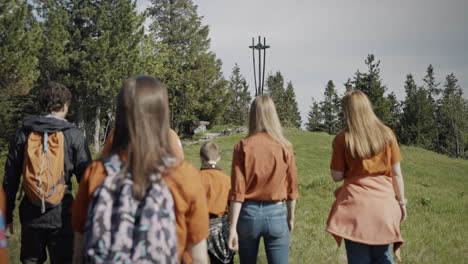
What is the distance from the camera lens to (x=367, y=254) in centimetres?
326

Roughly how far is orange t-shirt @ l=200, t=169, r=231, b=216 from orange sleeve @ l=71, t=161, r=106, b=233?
2.14 metres

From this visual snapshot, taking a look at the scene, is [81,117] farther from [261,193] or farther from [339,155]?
[339,155]

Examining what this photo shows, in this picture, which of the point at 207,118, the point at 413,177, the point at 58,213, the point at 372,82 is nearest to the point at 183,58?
the point at 207,118

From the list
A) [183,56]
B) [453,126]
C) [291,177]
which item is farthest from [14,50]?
[453,126]

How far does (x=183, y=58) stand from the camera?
4166cm

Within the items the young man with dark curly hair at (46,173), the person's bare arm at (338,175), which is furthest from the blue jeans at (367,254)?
the young man with dark curly hair at (46,173)

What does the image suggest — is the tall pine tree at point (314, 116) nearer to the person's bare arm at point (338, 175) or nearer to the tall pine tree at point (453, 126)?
the tall pine tree at point (453, 126)

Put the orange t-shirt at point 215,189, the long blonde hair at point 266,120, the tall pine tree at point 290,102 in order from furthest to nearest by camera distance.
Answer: the tall pine tree at point 290,102 → the orange t-shirt at point 215,189 → the long blonde hair at point 266,120

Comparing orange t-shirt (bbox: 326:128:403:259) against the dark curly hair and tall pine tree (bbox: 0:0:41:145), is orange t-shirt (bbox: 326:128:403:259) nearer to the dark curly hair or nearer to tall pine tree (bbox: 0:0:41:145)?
the dark curly hair

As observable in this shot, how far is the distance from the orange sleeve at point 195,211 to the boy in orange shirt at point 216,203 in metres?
2.14

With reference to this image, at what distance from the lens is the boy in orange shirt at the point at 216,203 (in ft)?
13.5

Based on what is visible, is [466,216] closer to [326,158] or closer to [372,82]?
[326,158]

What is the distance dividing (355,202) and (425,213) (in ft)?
24.5

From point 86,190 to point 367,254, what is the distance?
2439mm
